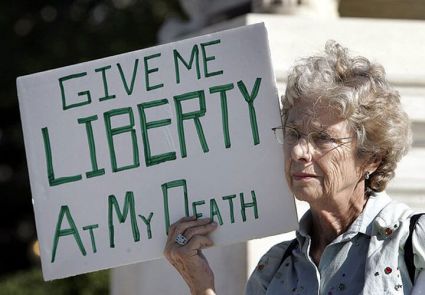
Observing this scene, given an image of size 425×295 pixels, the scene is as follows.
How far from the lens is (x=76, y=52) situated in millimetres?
11008

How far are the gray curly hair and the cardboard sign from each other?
0.31 meters

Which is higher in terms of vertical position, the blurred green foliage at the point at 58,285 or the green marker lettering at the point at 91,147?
the green marker lettering at the point at 91,147

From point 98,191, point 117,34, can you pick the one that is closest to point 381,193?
point 98,191

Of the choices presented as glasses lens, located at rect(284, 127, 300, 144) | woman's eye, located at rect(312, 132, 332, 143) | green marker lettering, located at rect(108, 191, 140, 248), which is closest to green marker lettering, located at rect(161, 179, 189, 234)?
green marker lettering, located at rect(108, 191, 140, 248)

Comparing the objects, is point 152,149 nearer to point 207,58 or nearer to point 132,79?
point 132,79

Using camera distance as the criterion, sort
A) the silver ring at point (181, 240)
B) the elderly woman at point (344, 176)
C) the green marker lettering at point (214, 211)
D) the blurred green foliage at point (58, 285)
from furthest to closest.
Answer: the blurred green foliage at point (58, 285), the green marker lettering at point (214, 211), the silver ring at point (181, 240), the elderly woman at point (344, 176)

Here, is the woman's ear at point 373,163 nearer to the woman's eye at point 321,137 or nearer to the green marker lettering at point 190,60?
the woman's eye at point 321,137

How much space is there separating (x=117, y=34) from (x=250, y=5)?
206 inches

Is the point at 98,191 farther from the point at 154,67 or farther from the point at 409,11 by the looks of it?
the point at 409,11

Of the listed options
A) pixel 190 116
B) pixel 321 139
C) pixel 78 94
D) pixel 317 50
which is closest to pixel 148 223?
pixel 190 116

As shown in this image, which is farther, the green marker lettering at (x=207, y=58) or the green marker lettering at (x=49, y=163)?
the green marker lettering at (x=49, y=163)

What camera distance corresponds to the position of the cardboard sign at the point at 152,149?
3875 mm

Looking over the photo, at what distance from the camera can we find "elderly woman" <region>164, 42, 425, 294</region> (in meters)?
3.48

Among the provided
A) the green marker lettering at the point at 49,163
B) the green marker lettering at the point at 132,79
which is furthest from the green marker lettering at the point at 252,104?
the green marker lettering at the point at 49,163
